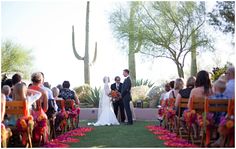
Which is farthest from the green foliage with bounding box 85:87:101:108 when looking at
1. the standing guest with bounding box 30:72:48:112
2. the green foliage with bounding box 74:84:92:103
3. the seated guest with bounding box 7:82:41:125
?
the seated guest with bounding box 7:82:41:125

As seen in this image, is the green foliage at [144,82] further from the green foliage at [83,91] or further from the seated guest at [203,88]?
the seated guest at [203,88]

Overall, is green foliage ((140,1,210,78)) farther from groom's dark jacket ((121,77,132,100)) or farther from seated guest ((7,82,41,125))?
seated guest ((7,82,41,125))

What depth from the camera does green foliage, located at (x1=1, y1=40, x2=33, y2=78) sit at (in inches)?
1259

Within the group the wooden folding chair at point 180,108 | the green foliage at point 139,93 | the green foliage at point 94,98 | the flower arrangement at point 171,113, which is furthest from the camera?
the green foliage at point 94,98

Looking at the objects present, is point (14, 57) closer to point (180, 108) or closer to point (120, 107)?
point (120, 107)

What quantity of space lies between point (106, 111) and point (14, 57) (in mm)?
20048

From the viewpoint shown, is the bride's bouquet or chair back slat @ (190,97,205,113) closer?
chair back slat @ (190,97,205,113)

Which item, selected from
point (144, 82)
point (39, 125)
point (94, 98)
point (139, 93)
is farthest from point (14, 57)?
point (39, 125)

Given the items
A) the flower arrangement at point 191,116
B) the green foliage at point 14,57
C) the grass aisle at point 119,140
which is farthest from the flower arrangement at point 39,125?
the green foliage at point 14,57

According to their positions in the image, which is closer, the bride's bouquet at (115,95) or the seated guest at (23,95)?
the seated guest at (23,95)

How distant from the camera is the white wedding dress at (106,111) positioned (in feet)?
44.0

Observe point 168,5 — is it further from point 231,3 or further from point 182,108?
point 182,108

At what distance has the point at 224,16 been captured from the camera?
749 inches

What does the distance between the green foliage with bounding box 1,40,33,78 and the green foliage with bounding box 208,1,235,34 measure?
16.6m
